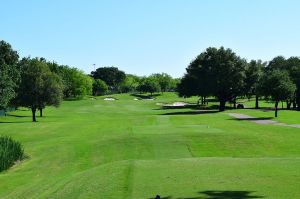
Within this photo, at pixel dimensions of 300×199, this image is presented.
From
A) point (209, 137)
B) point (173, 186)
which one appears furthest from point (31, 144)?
point (173, 186)

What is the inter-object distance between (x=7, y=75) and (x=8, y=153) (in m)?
27.3

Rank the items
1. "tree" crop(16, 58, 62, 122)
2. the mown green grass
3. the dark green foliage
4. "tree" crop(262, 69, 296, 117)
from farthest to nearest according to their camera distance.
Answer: the dark green foliage, "tree" crop(16, 58, 62, 122), "tree" crop(262, 69, 296, 117), the mown green grass

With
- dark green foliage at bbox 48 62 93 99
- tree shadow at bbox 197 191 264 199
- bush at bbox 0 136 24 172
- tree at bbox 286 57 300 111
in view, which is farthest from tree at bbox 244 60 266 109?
tree shadow at bbox 197 191 264 199

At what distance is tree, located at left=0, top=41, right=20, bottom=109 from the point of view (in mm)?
51259

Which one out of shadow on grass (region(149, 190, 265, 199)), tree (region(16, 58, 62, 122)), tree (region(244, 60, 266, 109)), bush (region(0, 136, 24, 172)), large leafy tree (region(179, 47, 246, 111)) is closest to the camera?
shadow on grass (region(149, 190, 265, 199))

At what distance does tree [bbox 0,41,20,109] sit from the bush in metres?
21.3

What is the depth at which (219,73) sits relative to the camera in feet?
283

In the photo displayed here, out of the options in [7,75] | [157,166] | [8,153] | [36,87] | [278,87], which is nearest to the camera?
[157,166]

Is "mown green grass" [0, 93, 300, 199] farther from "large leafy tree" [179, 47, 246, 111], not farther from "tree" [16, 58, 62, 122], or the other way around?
"large leafy tree" [179, 47, 246, 111]

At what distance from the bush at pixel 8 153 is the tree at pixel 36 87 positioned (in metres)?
34.0

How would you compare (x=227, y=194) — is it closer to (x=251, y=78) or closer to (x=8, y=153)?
(x=8, y=153)

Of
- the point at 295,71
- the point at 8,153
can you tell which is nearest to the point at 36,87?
the point at 8,153

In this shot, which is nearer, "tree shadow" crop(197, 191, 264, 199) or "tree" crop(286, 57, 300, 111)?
"tree shadow" crop(197, 191, 264, 199)

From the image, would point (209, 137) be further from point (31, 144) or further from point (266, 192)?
point (266, 192)
